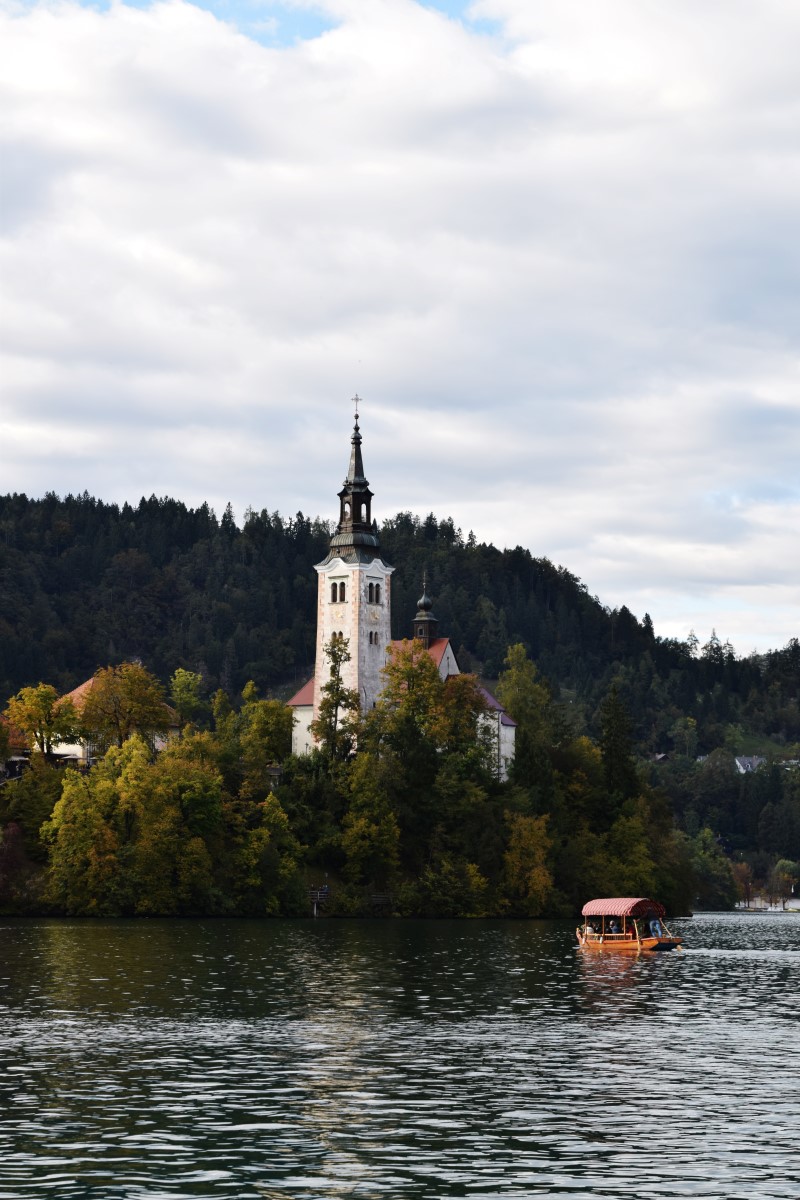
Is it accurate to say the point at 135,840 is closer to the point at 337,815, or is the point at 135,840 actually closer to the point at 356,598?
the point at 337,815

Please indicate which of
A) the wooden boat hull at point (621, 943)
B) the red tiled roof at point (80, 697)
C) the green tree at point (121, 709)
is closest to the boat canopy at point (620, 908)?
the wooden boat hull at point (621, 943)

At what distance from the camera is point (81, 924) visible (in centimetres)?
11238

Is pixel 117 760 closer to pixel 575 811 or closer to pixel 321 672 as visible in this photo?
pixel 321 672

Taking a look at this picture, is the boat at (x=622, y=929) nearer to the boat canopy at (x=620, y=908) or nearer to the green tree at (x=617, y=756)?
the boat canopy at (x=620, y=908)

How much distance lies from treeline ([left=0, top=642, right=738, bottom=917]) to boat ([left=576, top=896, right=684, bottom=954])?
110ft

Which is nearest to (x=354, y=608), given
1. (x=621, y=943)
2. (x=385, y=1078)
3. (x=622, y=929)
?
(x=622, y=929)

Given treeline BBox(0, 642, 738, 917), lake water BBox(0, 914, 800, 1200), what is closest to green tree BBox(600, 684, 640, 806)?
treeline BBox(0, 642, 738, 917)

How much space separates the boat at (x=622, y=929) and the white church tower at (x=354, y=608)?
208 feet

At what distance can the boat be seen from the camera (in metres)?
107

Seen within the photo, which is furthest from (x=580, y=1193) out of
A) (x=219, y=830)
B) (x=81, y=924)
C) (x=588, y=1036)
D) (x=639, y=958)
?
(x=219, y=830)

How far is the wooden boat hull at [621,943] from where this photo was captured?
350 feet

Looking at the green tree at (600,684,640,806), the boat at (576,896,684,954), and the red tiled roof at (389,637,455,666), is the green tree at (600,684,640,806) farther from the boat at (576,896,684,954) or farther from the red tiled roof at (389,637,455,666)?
the boat at (576,896,684,954)

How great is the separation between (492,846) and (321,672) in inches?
1270

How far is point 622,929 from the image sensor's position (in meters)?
112
